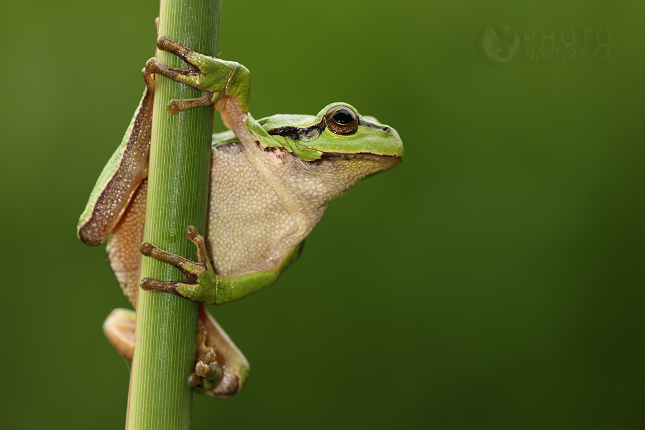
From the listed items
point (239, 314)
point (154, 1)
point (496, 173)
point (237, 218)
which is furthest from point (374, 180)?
point (237, 218)

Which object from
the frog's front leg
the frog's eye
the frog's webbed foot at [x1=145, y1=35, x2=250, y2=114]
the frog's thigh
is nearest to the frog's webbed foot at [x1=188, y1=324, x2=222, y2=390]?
the frog's front leg

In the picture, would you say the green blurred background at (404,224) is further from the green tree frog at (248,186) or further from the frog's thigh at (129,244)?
the green tree frog at (248,186)

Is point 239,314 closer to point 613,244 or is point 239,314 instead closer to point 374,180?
point 374,180

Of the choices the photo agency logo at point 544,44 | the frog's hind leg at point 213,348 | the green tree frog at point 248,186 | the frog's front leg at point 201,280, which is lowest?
the frog's hind leg at point 213,348

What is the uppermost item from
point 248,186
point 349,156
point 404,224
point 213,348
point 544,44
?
point 544,44

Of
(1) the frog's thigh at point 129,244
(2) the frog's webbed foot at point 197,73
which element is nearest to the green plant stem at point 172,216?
(2) the frog's webbed foot at point 197,73

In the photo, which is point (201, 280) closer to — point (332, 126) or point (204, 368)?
point (204, 368)

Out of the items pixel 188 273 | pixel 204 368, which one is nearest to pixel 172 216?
pixel 188 273
